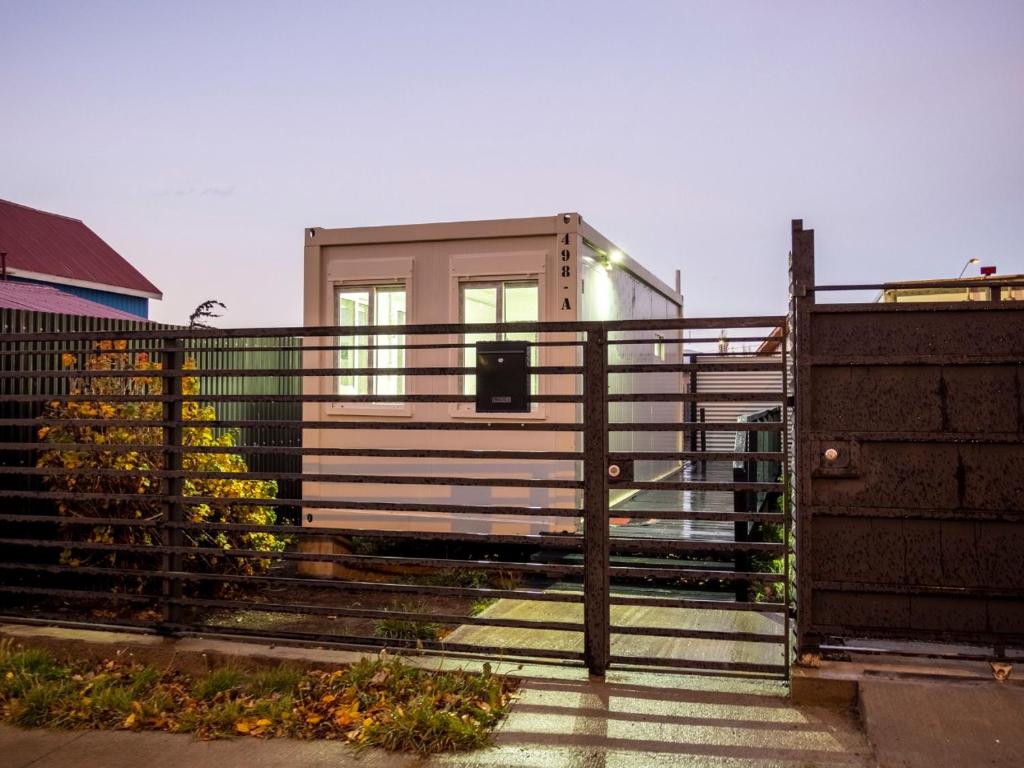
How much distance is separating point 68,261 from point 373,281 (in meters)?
17.4

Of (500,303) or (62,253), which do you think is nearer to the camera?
(500,303)

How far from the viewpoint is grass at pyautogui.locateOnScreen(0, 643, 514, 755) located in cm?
407

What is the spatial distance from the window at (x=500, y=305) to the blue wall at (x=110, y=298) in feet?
53.5

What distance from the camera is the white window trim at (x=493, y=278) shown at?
8445 millimetres

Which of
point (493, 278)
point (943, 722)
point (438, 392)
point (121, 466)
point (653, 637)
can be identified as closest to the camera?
point (943, 722)

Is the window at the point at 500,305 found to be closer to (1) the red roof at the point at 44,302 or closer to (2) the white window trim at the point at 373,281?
(2) the white window trim at the point at 373,281

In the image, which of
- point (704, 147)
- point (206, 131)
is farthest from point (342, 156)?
point (704, 147)

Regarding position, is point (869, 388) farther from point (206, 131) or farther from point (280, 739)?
point (206, 131)

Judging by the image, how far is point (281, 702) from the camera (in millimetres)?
4430

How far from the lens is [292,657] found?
5.02 meters

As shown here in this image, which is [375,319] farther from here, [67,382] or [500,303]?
[67,382]

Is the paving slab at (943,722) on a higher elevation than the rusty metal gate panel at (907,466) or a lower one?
lower

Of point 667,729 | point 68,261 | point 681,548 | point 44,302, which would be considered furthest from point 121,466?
point 68,261

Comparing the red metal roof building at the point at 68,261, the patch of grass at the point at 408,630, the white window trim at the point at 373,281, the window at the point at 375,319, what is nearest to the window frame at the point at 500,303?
the white window trim at the point at 373,281
